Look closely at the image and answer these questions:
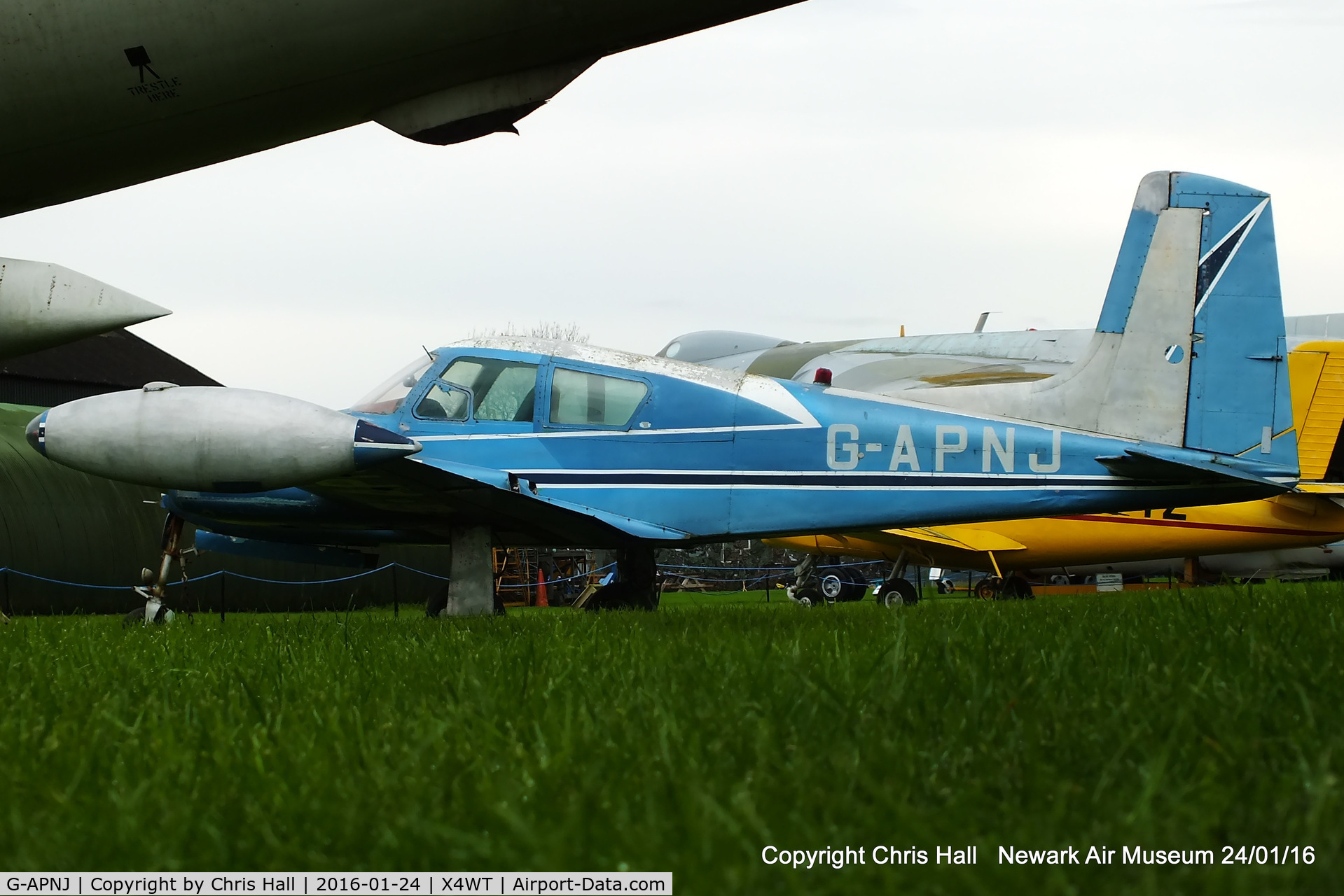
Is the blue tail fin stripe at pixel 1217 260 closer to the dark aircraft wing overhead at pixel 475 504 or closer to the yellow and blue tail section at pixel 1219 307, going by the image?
the yellow and blue tail section at pixel 1219 307

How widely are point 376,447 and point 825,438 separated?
3260 mm

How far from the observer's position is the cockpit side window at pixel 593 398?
782 centimetres

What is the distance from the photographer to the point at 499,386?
7.98m

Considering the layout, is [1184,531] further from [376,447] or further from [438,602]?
[376,447]

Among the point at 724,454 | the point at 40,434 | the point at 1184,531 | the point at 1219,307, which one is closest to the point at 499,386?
the point at 724,454

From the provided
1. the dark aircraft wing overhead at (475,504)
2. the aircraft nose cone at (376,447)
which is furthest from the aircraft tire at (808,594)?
the aircraft nose cone at (376,447)

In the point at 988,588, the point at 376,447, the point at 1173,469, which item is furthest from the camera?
the point at 988,588

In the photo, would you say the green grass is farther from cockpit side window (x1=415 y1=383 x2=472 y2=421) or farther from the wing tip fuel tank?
cockpit side window (x1=415 y1=383 x2=472 y2=421)

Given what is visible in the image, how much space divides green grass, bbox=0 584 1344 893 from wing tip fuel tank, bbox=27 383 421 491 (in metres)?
1.99

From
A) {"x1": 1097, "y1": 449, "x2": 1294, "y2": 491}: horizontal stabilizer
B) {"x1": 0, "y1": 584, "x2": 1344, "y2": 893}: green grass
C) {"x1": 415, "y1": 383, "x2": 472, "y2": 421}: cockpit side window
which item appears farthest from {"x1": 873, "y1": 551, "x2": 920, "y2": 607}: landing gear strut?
{"x1": 0, "y1": 584, "x2": 1344, "y2": 893}: green grass

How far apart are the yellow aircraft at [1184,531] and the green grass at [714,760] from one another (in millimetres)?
11912

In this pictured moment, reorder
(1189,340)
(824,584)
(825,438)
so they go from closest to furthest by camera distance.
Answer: (825,438)
(1189,340)
(824,584)

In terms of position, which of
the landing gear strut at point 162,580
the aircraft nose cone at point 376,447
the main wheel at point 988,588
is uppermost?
the aircraft nose cone at point 376,447

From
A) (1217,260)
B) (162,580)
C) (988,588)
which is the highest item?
(1217,260)
